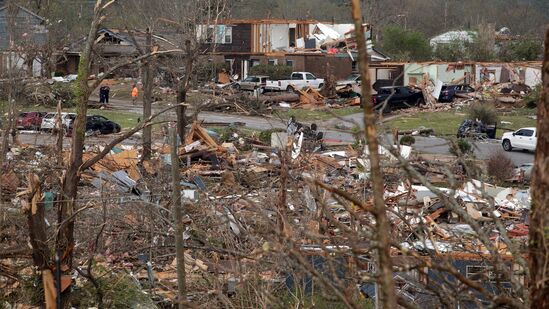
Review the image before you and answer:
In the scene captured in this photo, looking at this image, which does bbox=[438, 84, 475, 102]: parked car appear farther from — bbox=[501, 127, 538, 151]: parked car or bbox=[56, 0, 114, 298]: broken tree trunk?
bbox=[56, 0, 114, 298]: broken tree trunk

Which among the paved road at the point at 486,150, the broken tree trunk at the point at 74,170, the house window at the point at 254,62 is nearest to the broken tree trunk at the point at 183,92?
the paved road at the point at 486,150

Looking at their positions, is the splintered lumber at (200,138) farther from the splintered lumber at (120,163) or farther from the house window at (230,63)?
the house window at (230,63)

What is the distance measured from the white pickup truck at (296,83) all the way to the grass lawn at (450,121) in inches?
358

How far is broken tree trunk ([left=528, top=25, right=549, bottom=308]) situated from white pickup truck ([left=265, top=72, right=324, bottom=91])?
4211cm

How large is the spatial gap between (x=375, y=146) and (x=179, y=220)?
4.05 m

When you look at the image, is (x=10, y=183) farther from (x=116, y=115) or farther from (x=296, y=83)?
(x=296, y=83)

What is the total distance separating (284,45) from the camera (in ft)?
167

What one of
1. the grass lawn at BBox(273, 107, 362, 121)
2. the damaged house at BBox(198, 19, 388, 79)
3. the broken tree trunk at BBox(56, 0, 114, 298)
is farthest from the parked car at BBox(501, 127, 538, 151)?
the broken tree trunk at BBox(56, 0, 114, 298)

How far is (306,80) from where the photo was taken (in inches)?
1815

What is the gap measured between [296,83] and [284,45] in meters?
5.86

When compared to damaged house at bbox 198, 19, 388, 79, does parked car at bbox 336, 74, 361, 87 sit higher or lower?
lower

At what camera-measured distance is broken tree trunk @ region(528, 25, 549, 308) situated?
3.21m

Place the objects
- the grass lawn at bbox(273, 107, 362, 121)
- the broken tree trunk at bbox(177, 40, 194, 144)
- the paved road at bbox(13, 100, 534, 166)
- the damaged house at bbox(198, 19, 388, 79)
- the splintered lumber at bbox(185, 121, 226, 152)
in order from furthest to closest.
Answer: the damaged house at bbox(198, 19, 388, 79), the grass lawn at bbox(273, 107, 362, 121), the paved road at bbox(13, 100, 534, 166), the splintered lumber at bbox(185, 121, 226, 152), the broken tree trunk at bbox(177, 40, 194, 144)

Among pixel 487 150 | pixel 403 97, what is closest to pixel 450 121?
pixel 403 97
